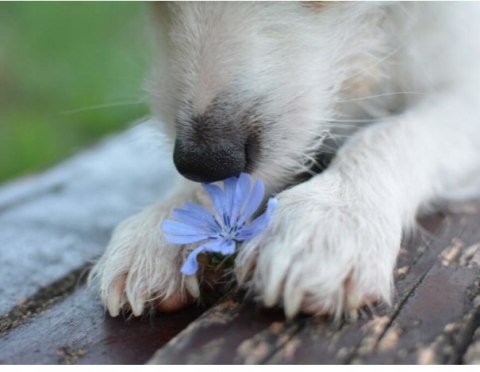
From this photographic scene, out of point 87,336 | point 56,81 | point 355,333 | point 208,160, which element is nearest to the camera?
point 355,333

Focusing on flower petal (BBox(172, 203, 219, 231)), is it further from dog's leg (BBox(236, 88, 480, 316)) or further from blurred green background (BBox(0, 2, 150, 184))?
blurred green background (BBox(0, 2, 150, 184))

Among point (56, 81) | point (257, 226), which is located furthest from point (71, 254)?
point (56, 81)

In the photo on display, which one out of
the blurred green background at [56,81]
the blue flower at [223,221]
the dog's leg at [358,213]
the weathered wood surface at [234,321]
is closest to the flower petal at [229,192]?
the blue flower at [223,221]

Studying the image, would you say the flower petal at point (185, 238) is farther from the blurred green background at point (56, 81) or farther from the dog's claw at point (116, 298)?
the blurred green background at point (56, 81)

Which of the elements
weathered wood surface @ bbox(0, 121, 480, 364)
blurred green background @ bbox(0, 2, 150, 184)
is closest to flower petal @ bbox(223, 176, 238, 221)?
weathered wood surface @ bbox(0, 121, 480, 364)

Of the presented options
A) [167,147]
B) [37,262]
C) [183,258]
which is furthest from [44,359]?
[167,147]

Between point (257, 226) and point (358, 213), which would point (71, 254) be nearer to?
point (257, 226)

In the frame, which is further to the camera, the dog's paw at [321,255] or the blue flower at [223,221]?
the blue flower at [223,221]
